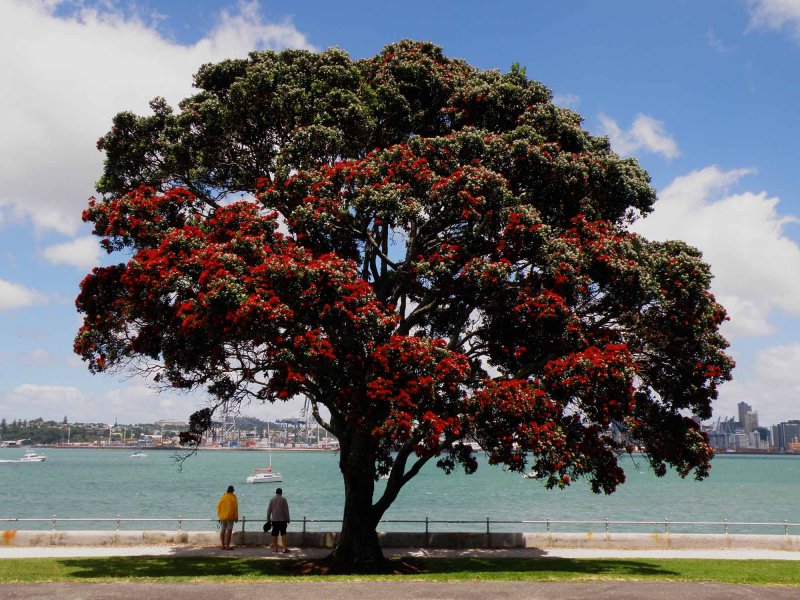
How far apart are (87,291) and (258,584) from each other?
380 inches

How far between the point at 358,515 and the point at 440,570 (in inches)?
126

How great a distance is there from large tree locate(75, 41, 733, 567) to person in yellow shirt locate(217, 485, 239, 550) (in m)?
2.38

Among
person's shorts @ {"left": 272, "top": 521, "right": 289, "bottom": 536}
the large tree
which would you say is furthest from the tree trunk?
person's shorts @ {"left": 272, "top": 521, "right": 289, "bottom": 536}

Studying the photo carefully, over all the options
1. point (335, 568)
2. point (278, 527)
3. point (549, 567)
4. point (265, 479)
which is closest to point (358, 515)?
point (335, 568)

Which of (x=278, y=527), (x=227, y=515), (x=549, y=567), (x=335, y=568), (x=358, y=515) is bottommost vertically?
(x=335, y=568)

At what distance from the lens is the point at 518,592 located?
1405cm

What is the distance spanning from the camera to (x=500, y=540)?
2388cm

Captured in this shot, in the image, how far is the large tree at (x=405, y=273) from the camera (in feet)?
54.0

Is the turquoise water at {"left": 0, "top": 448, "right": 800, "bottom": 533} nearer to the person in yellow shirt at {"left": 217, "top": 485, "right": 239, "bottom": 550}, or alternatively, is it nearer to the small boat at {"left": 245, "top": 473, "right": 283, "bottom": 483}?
the small boat at {"left": 245, "top": 473, "right": 283, "bottom": 483}

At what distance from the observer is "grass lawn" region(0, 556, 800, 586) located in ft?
53.3

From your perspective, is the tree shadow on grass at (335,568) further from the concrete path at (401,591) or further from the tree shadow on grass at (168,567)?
the concrete path at (401,591)

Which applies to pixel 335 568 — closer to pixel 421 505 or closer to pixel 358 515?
pixel 358 515

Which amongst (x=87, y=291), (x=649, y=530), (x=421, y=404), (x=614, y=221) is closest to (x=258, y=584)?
(x=421, y=404)

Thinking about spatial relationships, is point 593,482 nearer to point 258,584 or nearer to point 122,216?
point 258,584
